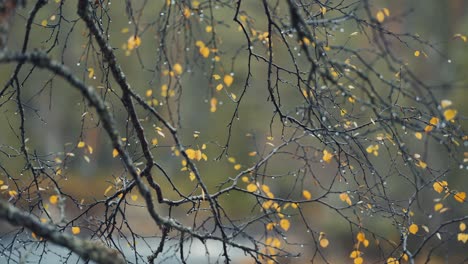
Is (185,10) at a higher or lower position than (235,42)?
lower

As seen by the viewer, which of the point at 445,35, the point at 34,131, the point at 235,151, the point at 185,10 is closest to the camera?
the point at 185,10

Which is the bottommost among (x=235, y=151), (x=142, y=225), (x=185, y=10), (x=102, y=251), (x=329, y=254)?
(x=102, y=251)

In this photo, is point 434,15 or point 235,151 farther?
point 235,151

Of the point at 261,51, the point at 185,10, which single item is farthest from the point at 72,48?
the point at 185,10

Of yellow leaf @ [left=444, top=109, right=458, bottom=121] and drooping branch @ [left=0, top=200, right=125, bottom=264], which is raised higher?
yellow leaf @ [left=444, top=109, right=458, bottom=121]

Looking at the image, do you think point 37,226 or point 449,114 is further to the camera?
point 449,114

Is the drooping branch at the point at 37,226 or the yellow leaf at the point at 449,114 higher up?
the yellow leaf at the point at 449,114

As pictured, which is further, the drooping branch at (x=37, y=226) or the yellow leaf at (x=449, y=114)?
the yellow leaf at (x=449, y=114)

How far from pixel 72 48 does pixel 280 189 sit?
4.40m

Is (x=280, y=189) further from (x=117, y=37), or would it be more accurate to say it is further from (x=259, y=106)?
(x=117, y=37)

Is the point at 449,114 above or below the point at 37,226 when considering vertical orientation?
above

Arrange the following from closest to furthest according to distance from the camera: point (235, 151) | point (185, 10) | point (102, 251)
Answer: point (102, 251), point (185, 10), point (235, 151)

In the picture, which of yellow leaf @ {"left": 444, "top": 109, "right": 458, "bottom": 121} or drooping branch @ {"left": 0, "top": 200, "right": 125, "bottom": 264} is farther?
yellow leaf @ {"left": 444, "top": 109, "right": 458, "bottom": 121}

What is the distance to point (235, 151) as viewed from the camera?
446 inches
